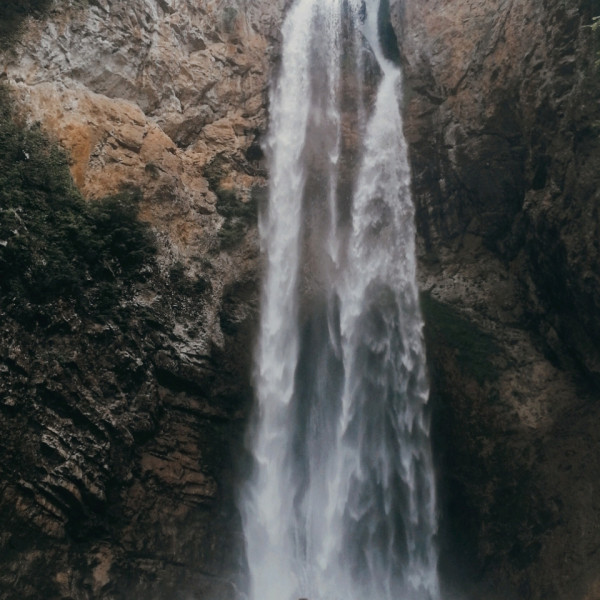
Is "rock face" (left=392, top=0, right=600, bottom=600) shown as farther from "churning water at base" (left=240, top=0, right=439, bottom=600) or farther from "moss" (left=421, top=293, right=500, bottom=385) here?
"churning water at base" (left=240, top=0, right=439, bottom=600)

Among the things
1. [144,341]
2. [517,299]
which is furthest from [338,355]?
[144,341]

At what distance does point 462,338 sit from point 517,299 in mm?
1896

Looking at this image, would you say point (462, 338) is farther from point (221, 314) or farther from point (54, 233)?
point (54, 233)

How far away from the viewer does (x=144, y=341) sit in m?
13.0

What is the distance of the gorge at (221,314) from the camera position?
442 inches

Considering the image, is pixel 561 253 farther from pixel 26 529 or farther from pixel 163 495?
pixel 26 529

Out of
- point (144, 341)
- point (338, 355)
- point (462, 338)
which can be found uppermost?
point (462, 338)

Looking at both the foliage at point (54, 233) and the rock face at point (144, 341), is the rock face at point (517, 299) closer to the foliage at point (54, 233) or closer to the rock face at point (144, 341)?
the rock face at point (144, 341)

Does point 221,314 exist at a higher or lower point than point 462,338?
higher

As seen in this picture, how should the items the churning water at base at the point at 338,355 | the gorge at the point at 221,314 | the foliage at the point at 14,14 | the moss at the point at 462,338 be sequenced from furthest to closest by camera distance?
the moss at the point at 462,338 < the foliage at the point at 14,14 < the churning water at base at the point at 338,355 < the gorge at the point at 221,314

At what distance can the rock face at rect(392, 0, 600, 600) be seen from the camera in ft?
40.6

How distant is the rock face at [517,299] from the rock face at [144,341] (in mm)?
5916

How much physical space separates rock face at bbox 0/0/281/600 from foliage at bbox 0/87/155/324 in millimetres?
410

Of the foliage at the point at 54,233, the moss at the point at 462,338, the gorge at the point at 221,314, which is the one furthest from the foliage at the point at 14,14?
the moss at the point at 462,338
